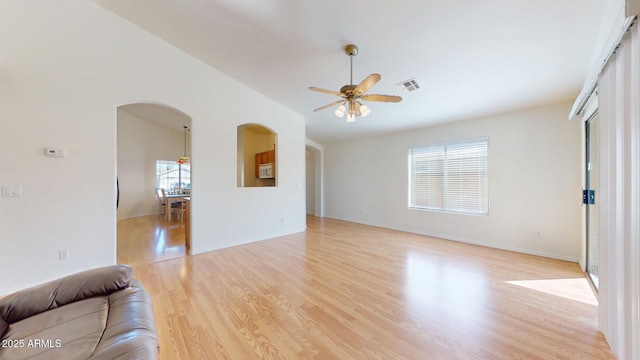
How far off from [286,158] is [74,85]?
3447 millimetres

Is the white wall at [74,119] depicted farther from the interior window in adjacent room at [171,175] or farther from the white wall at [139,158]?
the interior window in adjacent room at [171,175]

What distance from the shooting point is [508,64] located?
272 cm

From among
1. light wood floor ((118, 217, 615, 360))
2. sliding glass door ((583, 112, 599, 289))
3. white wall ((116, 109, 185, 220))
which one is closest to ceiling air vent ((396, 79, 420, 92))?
sliding glass door ((583, 112, 599, 289))

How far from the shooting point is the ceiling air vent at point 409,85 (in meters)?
3.33

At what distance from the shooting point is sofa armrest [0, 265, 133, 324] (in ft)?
A: 4.18

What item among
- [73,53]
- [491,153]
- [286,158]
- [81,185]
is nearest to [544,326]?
[491,153]

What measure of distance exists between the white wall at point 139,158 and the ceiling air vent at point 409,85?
8148 millimetres

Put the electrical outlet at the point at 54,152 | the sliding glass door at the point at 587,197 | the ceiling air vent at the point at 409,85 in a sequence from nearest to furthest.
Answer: the electrical outlet at the point at 54,152, the sliding glass door at the point at 587,197, the ceiling air vent at the point at 409,85

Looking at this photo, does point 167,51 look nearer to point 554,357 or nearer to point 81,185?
point 81,185

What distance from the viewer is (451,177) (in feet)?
15.7

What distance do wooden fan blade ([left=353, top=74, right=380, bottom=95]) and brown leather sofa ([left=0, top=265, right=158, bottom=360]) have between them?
8.25 feet

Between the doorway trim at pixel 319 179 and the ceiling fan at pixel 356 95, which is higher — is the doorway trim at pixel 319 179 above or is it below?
below

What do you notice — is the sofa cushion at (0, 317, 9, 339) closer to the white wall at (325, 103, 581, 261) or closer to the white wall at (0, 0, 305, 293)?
the white wall at (0, 0, 305, 293)

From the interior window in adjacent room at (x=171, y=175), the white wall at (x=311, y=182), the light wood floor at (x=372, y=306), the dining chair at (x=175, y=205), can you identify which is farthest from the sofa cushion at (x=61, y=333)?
the interior window in adjacent room at (x=171, y=175)
